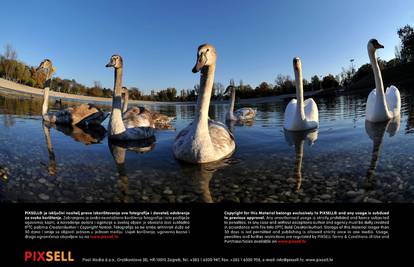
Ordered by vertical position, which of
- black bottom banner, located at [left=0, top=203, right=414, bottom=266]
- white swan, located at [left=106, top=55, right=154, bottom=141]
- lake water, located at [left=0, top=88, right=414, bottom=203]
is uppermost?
white swan, located at [left=106, top=55, right=154, bottom=141]

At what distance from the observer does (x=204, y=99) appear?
5.66 m

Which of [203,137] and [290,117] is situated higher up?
[290,117]

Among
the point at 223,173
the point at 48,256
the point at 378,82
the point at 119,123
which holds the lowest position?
the point at 48,256

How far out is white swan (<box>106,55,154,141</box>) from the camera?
870 centimetres

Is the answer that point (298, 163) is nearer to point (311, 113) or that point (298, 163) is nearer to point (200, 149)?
point (200, 149)

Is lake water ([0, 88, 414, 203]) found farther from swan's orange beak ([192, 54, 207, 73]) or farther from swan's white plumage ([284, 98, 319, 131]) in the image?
swan's orange beak ([192, 54, 207, 73])

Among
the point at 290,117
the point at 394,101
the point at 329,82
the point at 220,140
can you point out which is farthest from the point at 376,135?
the point at 329,82

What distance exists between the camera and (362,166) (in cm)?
482

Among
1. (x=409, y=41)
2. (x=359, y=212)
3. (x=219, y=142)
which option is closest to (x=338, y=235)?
(x=359, y=212)

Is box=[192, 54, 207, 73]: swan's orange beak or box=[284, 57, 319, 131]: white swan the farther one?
box=[284, 57, 319, 131]: white swan

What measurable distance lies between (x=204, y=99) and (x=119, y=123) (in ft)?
14.5

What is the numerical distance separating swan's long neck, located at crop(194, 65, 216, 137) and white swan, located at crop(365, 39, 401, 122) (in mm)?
7463

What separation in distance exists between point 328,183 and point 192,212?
7.83ft

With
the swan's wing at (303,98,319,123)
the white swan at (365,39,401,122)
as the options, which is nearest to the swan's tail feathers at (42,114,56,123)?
the swan's wing at (303,98,319,123)
